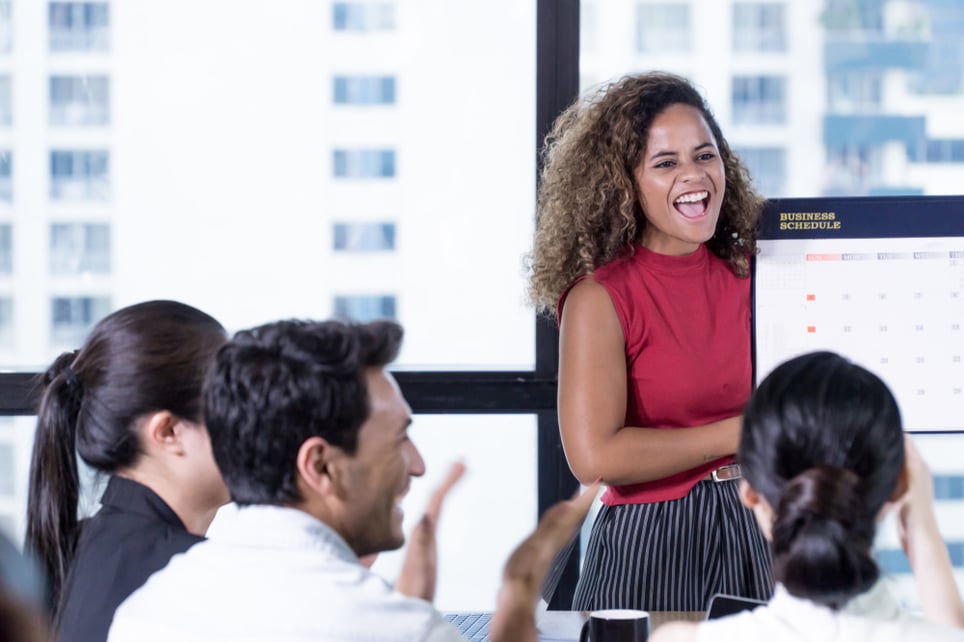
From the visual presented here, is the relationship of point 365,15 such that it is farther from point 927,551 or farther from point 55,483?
point 927,551

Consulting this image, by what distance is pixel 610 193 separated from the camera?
7.35 feet

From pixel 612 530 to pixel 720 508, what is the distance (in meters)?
0.21

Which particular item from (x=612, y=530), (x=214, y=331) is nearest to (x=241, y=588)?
(x=214, y=331)

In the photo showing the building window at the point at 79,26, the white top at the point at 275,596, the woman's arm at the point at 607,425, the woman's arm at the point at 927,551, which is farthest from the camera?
the building window at the point at 79,26

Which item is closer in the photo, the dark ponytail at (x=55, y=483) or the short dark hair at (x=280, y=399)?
the short dark hair at (x=280, y=399)

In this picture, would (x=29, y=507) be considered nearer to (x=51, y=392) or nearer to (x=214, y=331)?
(x=51, y=392)

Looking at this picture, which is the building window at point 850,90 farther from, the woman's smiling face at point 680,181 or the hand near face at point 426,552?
the hand near face at point 426,552

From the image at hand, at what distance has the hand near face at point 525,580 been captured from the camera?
1223 millimetres

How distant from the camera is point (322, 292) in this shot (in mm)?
3164

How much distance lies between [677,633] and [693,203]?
3.81 ft

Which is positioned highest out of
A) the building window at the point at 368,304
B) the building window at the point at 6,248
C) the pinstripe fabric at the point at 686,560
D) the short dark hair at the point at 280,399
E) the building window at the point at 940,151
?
the building window at the point at 940,151

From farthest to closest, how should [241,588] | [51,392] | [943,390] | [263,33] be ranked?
[263,33] < [943,390] < [51,392] < [241,588]

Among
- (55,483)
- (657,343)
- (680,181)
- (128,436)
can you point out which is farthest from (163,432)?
(680,181)

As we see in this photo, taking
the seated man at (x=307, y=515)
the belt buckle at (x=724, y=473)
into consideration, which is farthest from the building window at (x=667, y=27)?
the seated man at (x=307, y=515)
